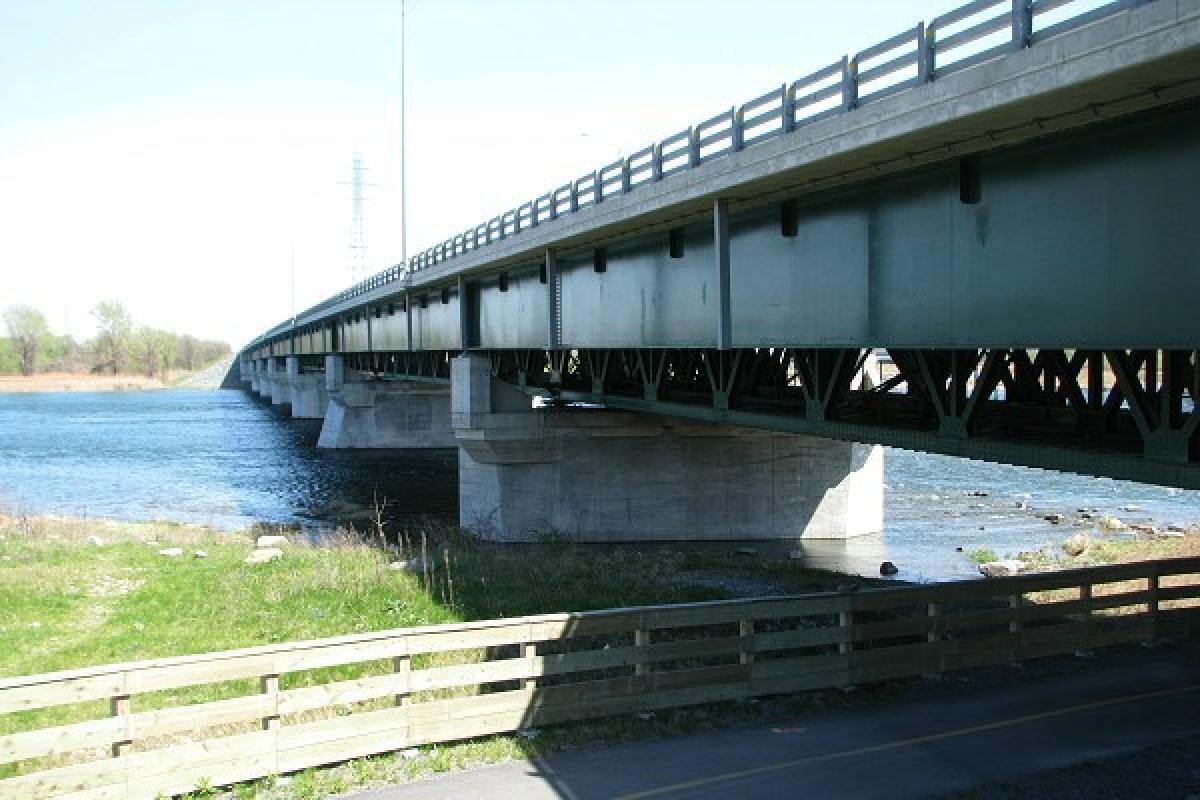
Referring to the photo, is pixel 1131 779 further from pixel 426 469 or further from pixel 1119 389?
pixel 426 469

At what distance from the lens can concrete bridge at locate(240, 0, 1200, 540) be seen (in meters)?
10.9

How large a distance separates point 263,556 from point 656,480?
1226 centimetres

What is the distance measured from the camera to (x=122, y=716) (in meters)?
8.84

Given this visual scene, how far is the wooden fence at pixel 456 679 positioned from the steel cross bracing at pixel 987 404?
1.71m

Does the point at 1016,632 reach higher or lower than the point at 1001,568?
higher

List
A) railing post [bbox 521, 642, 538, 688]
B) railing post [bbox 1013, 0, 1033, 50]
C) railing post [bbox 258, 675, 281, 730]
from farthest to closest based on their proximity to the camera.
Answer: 1. railing post [bbox 1013, 0, 1033, 50]
2. railing post [bbox 521, 642, 538, 688]
3. railing post [bbox 258, 675, 281, 730]

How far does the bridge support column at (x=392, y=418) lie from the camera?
2692 inches

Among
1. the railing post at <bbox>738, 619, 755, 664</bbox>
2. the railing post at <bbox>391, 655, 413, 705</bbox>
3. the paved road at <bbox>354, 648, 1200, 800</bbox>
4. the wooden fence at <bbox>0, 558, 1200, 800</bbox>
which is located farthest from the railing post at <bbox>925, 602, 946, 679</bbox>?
the railing post at <bbox>391, 655, 413, 705</bbox>

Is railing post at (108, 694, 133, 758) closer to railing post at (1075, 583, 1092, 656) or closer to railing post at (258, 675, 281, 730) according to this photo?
railing post at (258, 675, 281, 730)

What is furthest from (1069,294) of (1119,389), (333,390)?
(333,390)

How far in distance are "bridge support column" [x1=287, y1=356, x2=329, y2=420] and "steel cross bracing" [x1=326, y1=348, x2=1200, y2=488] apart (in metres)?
81.6

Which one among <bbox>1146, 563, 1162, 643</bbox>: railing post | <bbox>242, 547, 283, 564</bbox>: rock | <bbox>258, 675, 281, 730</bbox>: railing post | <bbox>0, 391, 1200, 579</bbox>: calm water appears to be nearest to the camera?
<bbox>258, 675, 281, 730</bbox>: railing post

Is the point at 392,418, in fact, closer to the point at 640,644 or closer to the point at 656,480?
the point at 656,480

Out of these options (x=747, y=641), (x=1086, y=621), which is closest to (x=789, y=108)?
(x=1086, y=621)
